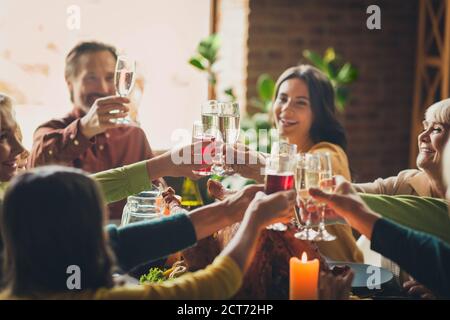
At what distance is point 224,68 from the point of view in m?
4.98

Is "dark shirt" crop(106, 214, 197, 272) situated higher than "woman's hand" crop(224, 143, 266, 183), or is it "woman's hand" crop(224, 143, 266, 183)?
"woman's hand" crop(224, 143, 266, 183)

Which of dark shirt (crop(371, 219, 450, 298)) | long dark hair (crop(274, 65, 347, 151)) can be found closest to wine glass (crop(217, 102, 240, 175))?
dark shirt (crop(371, 219, 450, 298))

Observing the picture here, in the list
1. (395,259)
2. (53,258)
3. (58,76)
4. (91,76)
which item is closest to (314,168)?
(395,259)

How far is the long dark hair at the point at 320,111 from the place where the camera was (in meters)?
3.10

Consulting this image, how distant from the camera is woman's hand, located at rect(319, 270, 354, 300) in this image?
1.58m

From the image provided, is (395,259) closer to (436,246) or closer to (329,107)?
(436,246)

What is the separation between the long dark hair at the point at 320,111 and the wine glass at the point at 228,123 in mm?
1041

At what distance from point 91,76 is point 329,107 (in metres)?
1.04

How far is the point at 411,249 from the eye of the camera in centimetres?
153

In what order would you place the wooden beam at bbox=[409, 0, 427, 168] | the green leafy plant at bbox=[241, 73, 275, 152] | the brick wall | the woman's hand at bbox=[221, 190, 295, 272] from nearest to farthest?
the woman's hand at bbox=[221, 190, 295, 272] < the green leafy plant at bbox=[241, 73, 275, 152] < the brick wall < the wooden beam at bbox=[409, 0, 427, 168]

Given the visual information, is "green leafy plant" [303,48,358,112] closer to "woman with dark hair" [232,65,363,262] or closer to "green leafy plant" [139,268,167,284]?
"woman with dark hair" [232,65,363,262]

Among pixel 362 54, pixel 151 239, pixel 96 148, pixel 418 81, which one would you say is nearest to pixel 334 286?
pixel 151 239

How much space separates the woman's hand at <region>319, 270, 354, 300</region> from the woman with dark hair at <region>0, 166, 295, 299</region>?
0.38m

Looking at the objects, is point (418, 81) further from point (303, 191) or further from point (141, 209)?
point (303, 191)
